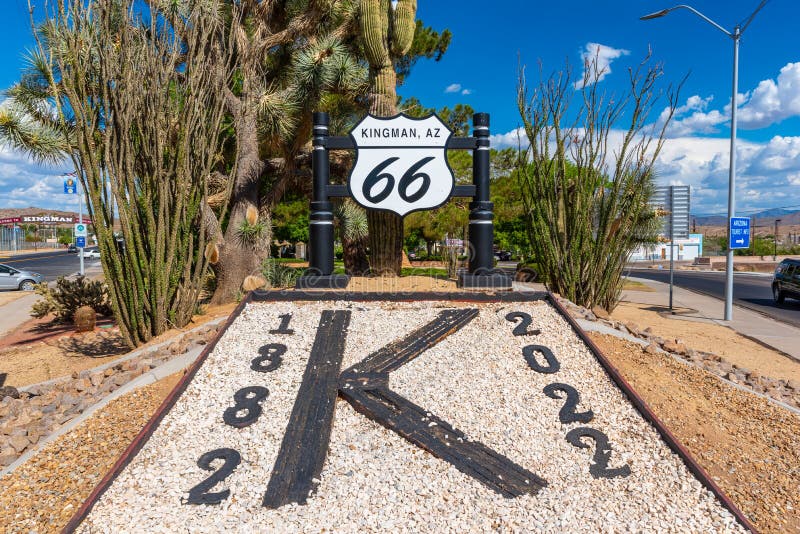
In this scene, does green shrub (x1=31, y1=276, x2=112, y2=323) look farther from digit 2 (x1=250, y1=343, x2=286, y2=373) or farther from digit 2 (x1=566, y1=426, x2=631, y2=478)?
digit 2 (x1=566, y1=426, x2=631, y2=478)

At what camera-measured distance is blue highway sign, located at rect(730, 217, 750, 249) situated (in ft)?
40.9

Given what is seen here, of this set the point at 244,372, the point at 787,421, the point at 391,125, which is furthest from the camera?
the point at 391,125

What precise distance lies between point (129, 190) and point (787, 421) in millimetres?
7405

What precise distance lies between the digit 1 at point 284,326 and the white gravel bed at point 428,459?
7 centimetres

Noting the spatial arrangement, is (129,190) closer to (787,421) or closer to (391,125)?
(391,125)

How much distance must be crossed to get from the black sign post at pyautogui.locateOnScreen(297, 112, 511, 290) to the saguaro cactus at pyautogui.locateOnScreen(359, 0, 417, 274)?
234 centimetres

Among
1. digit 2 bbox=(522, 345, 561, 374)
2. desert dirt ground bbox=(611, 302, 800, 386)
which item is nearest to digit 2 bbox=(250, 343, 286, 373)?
digit 2 bbox=(522, 345, 561, 374)

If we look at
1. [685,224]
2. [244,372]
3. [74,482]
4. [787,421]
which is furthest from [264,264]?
[685,224]

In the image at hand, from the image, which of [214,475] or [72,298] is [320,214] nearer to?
[214,475]

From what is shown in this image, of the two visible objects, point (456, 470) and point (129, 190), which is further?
point (129, 190)

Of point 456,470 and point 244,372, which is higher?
point 244,372

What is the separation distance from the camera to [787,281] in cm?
1559

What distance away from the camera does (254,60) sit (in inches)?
419

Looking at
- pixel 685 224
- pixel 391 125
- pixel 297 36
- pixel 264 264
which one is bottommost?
pixel 264 264
